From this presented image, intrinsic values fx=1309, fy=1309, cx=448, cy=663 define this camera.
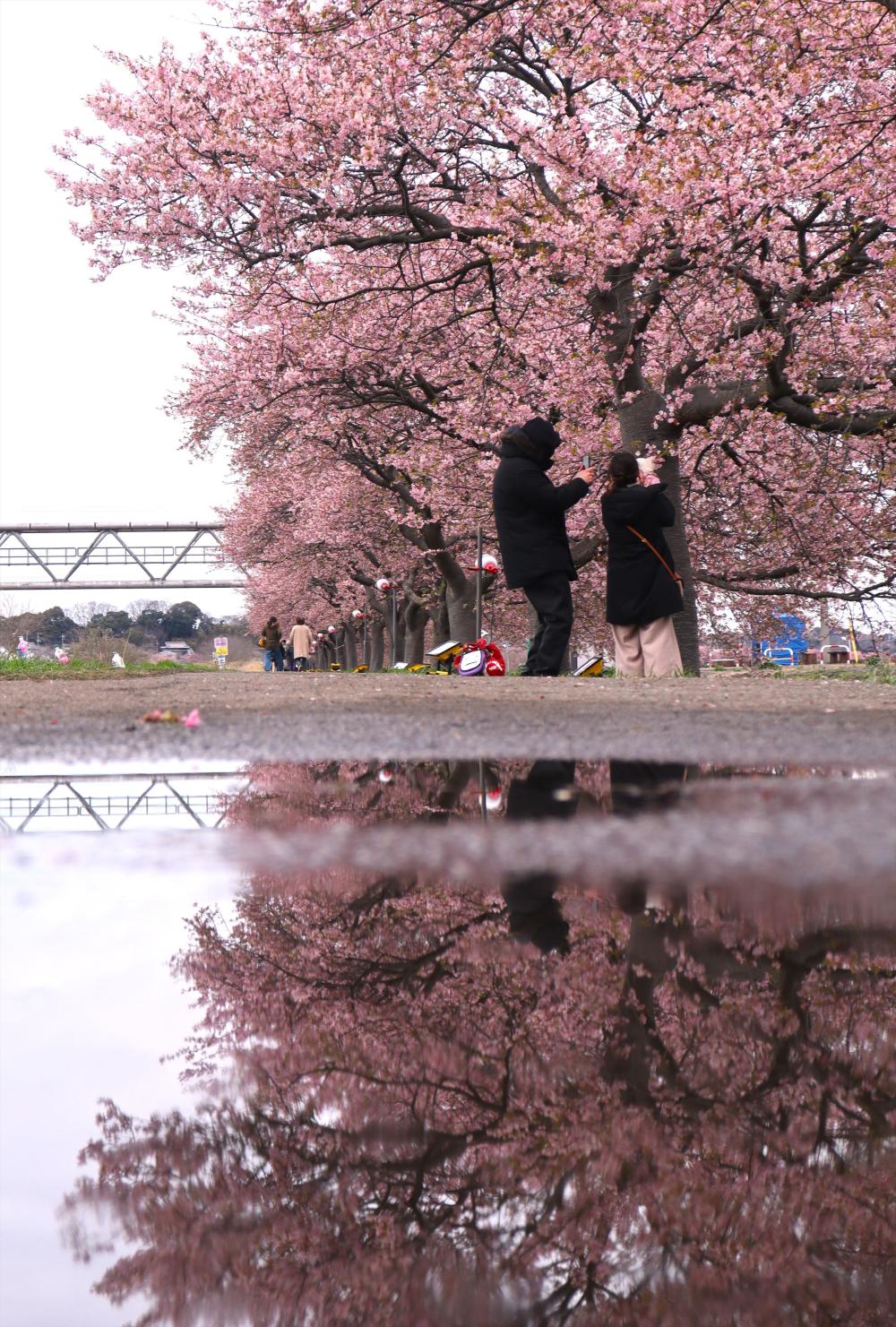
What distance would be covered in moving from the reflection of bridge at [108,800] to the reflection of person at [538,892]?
0.86 meters

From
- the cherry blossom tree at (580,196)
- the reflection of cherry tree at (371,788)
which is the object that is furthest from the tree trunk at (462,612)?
the reflection of cherry tree at (371,788)

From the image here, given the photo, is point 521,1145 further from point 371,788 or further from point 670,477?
point 670,477

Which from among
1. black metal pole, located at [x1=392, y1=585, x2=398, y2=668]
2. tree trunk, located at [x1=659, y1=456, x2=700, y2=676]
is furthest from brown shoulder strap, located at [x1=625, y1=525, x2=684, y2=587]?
black metal pole, located at [x1=392, y1=585, x2=398, y2=668]

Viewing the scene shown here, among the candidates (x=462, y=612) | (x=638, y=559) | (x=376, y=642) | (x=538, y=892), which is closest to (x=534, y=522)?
(x=638, y=559)

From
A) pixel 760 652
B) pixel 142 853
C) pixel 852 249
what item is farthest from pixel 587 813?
pixel 760 652

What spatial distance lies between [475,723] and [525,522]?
16.7ft

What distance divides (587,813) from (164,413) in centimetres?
2580

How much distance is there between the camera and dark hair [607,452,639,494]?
38.4 ft

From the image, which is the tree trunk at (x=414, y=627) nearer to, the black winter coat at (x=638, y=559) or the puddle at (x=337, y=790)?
the black winter coat at (x=638, y=559)

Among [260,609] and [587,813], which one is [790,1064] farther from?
[260,609]

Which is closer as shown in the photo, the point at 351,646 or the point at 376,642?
the point at 376,642

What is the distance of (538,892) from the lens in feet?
7.95

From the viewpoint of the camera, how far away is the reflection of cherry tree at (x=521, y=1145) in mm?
1052

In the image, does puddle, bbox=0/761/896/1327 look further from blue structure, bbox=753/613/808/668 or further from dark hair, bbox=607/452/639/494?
blue structure, bbox=753/613/808/668
